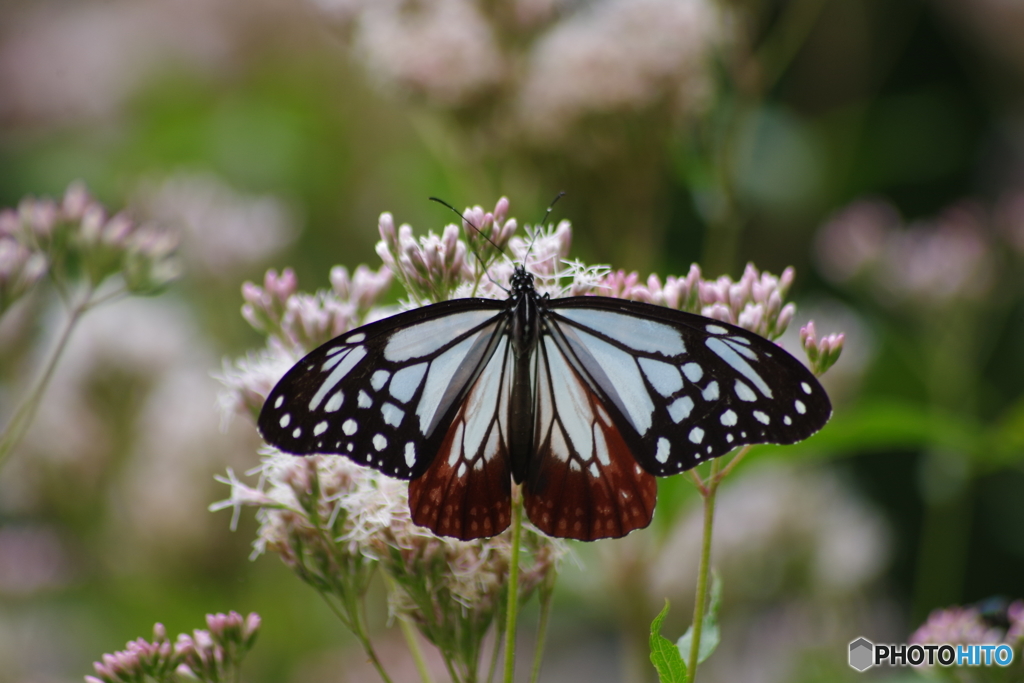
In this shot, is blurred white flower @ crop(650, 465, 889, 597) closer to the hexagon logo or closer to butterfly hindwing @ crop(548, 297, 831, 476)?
the hexagon logo

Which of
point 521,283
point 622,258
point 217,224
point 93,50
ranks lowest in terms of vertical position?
point 521,283

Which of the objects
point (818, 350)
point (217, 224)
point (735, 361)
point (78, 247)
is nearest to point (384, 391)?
point (735, 361)

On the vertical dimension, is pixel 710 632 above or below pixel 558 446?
below

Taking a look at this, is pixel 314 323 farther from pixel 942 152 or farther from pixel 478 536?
pixel 942 152

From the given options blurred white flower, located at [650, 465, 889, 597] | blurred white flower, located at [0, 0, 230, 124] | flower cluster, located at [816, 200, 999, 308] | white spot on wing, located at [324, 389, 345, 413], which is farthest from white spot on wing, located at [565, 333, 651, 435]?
blurred white flower, located at [0, 0, 230, 124]

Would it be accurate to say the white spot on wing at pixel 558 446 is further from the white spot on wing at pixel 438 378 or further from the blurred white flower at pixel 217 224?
the blurred white flower at pixel 217 224

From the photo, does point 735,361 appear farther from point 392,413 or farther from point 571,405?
point 392,413

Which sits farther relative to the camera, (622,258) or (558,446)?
(622,258)

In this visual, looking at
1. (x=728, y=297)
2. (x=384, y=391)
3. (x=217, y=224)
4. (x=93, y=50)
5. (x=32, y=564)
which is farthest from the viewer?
(x=93, y=50)
